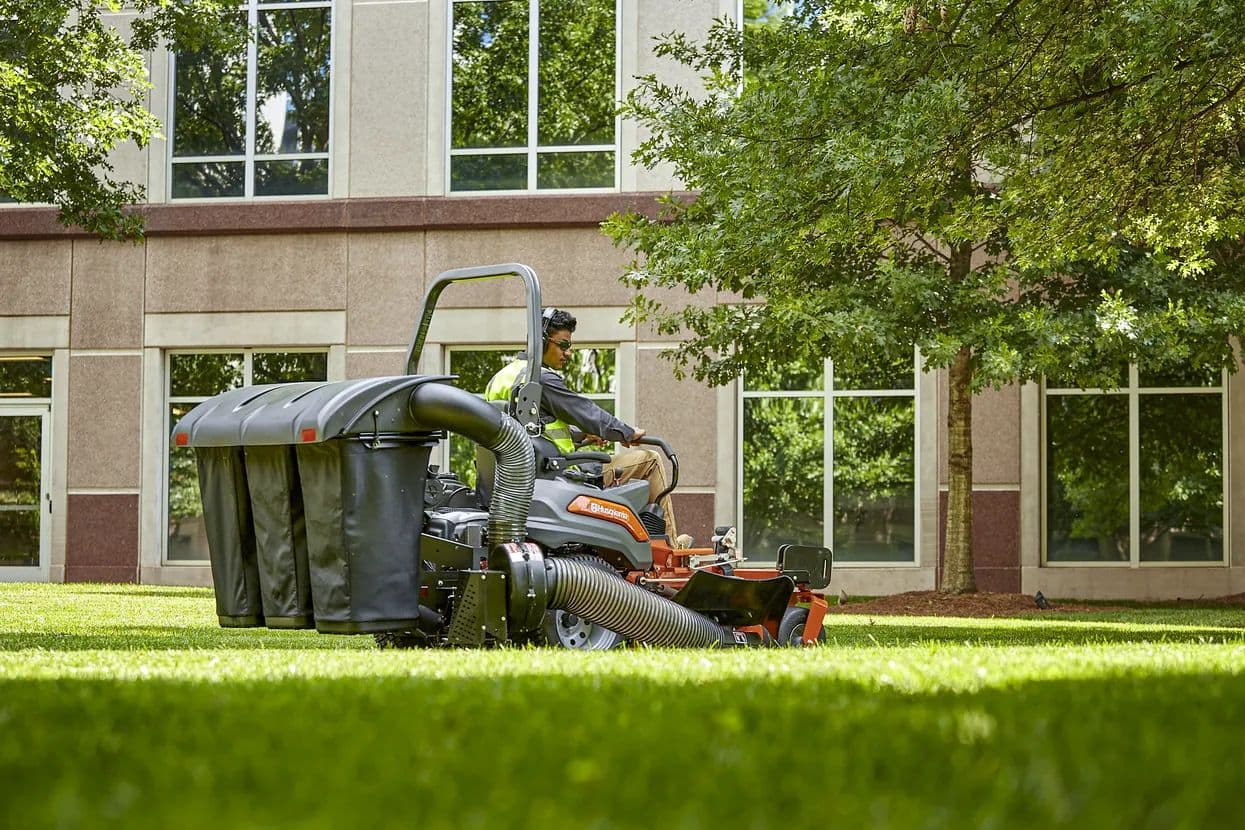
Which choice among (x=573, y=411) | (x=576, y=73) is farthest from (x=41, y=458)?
(x=573, y=411)

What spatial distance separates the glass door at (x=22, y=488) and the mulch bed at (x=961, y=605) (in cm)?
1077

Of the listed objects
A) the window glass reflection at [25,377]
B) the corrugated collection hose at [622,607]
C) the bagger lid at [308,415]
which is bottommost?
the corrugated collection hose at [622,607]

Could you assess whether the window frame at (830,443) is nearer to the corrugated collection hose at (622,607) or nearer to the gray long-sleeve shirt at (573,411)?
the gray long-sleeve shirt at (573,411)

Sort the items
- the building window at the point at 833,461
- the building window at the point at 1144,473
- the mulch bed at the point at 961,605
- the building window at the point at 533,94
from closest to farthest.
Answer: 1. the mulch bed at the point at 961,605
2. the building window at the point at 1144,473
3. the building window at the point at 833,461
4. the building window at the point at 533,94

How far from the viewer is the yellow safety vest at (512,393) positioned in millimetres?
9049

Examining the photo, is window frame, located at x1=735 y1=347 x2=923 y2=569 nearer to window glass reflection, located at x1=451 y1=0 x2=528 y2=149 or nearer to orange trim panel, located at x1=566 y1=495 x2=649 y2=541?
window glass reflection, located at x1=451 y1=0 x2=528 y2=149

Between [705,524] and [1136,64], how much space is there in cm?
1071

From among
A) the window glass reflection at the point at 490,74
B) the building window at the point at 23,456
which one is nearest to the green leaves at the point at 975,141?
the window glass reflection at the point at 490,74

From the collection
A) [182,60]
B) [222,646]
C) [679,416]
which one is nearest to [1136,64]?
[222,646]

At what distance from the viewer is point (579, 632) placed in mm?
8992

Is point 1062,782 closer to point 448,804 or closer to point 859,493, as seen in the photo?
point 448,804

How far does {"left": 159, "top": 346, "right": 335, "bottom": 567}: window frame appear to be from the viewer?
21.6 meters

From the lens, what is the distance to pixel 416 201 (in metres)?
21.1

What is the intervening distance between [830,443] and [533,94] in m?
5.94
